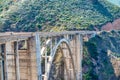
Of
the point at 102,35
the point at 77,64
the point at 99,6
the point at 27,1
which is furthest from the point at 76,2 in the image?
the point at 77,64

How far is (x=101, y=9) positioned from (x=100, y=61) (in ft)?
92.5

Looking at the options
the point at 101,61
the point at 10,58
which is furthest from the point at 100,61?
the point at 10,58

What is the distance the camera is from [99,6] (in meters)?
83.9

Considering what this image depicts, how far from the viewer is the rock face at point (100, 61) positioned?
176 ft

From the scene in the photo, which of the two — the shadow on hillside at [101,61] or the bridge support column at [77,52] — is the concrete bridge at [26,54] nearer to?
the bridge support column at [77,52]

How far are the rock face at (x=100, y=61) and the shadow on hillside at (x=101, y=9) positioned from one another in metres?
17.2

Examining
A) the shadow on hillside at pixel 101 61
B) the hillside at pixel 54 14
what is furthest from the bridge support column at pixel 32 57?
the hillside at pixel 54 14

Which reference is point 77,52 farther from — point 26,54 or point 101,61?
point 26,54

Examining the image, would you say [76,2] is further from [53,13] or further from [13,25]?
[13,25]

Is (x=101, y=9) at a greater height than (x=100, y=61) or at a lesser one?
greater

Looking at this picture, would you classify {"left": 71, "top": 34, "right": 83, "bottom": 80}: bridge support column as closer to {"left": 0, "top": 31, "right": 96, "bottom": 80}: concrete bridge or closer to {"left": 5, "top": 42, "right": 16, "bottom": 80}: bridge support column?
{"left": 0, "top": 31, "right": 96, "bottom": 80}: concrete bridge

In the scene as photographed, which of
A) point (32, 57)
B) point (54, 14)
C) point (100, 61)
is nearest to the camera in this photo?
point (32, 57)

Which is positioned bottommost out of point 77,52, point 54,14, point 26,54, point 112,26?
point 26,54

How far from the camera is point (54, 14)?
7306cm
